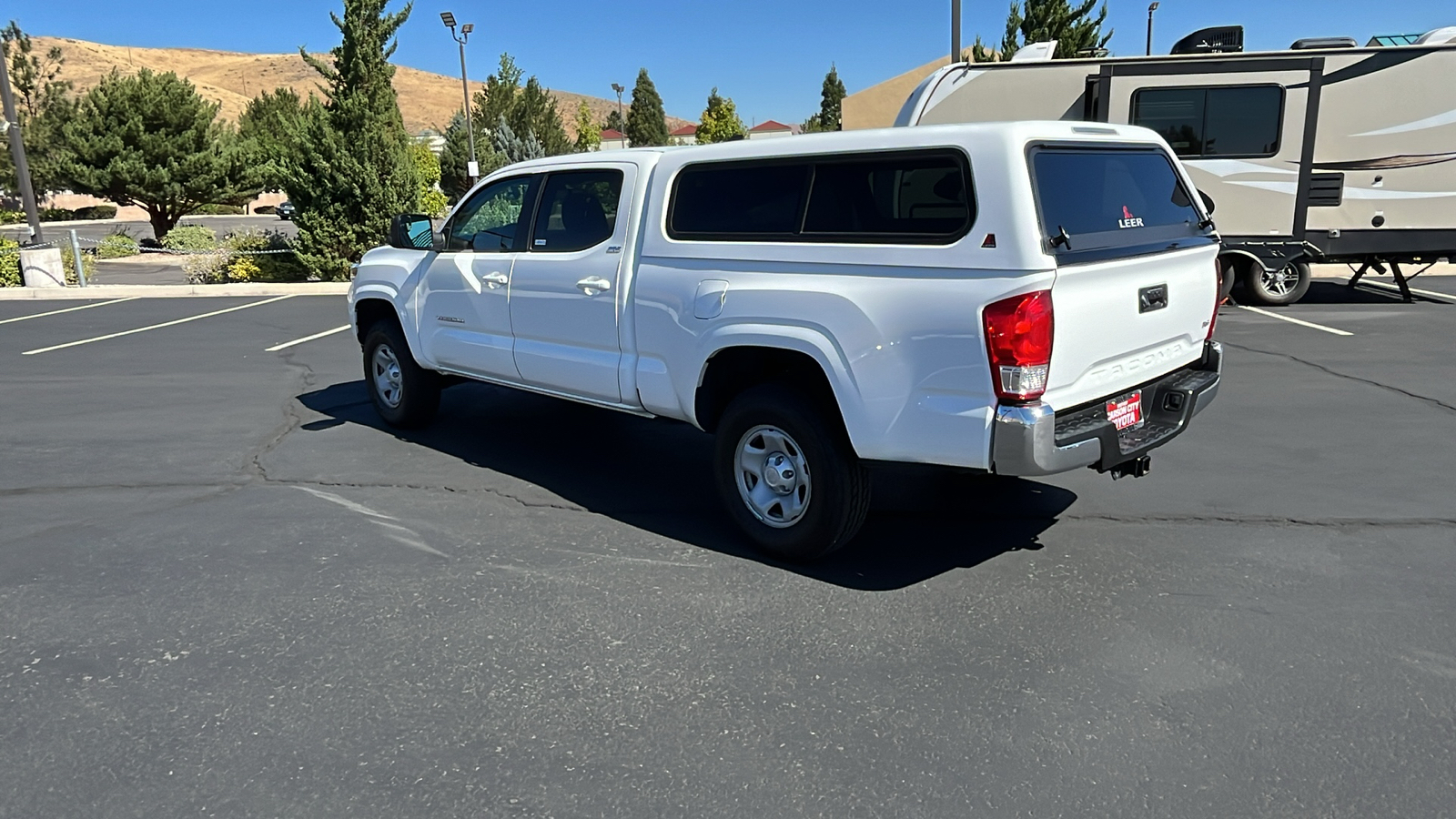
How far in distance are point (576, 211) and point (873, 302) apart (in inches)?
88.8

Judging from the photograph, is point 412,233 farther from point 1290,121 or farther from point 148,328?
point 1290,121

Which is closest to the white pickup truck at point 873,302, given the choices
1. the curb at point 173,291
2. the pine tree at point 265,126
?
the curb at point 173,291

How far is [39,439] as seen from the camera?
24.0ft

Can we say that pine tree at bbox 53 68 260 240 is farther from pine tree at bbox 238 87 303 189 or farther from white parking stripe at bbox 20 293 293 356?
white parking stripe at bbox 20 293 293 356

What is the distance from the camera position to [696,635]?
12.9 feet

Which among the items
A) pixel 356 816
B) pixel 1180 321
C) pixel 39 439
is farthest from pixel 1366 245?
pixel 39 439

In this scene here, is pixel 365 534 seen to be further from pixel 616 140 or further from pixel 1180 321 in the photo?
pixel 616 140

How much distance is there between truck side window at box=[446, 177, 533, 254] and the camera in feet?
20.0

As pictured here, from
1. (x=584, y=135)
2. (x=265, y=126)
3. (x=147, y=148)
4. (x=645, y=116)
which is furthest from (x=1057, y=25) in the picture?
(x=645, y=116)

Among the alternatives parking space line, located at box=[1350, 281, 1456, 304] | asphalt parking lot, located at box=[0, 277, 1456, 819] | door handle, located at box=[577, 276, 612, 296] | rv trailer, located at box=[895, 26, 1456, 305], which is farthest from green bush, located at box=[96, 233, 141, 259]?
parking space line, located at box=[1350, 281, 1456, 304]

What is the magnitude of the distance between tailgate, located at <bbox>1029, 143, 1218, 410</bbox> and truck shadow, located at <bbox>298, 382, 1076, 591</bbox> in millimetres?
879

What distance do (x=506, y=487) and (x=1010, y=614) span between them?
313 centimetres

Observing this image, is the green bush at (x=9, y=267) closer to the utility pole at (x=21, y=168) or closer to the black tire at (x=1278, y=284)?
the utility pole at (x=21, y=168)

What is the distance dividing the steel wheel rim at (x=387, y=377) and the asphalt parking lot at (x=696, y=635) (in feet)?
1.27
